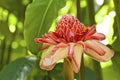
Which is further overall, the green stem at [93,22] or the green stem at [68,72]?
the green stem at [93,22]

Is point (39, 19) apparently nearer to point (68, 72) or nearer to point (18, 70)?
point (18, 70)

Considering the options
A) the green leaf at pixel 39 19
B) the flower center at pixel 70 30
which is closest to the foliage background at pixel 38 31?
the green leaf at pixel 39 19

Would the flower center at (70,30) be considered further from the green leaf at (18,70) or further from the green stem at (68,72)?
the green leaf at (18,70)

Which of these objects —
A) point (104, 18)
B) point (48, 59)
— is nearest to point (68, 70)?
point (48, 59)

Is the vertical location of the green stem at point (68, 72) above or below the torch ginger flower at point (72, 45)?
below

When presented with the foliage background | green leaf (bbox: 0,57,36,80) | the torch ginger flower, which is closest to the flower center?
the torch ginger flower

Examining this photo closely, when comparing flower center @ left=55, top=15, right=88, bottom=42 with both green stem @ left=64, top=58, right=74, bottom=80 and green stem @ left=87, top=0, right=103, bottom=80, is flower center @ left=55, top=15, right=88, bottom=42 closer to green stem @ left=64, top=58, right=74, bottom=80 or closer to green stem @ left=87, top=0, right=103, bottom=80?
green stem @ left=64, top=58, right=74, bottom=80
